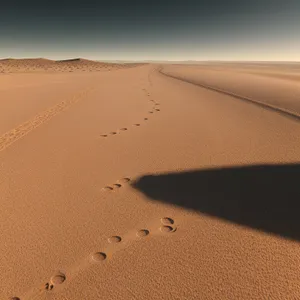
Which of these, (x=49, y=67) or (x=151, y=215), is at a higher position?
(x=151, y=215)

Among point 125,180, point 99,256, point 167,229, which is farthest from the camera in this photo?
point 125,180

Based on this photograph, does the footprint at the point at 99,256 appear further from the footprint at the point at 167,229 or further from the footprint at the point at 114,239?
the footprint at the point at 167,229

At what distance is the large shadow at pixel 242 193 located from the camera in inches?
112

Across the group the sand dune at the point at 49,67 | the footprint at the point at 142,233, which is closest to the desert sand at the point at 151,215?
the footprint at the point at 142,233

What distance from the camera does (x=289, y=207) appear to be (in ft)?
9.88

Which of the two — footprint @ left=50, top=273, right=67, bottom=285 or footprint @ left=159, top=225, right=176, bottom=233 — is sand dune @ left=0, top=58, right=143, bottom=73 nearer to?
footprint @ left=159, top=225, right=176, bottom=233

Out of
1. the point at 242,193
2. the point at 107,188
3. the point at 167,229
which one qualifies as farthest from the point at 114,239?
the point at 242,193

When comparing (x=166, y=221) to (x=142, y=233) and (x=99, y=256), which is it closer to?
(x=142, y=233)

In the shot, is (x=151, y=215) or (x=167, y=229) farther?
(x=151, y=215)

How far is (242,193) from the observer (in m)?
3.37

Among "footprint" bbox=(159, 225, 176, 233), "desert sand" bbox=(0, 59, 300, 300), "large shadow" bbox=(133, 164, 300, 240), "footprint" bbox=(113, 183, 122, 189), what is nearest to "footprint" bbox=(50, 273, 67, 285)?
"desert sand" bbox=(0, 59, 300, 300)

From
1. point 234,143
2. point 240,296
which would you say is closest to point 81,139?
point 234,143

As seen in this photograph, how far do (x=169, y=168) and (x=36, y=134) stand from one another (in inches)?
145

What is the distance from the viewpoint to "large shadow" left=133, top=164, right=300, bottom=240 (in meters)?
2.85
